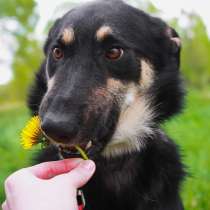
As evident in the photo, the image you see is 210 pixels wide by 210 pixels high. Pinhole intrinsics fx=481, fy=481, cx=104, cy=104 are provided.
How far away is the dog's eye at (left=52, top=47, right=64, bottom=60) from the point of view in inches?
135

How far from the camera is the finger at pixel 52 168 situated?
8.27 ft

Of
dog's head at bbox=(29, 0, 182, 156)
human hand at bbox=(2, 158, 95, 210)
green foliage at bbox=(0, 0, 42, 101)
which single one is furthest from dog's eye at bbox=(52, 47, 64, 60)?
green foliage at bbox=(0, 0, 42, 101)

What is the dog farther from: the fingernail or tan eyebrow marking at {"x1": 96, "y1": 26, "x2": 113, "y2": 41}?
the fingernail

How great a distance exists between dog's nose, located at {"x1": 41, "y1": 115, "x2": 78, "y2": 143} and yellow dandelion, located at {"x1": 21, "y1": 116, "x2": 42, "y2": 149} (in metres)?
0.17

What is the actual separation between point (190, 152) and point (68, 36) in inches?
151

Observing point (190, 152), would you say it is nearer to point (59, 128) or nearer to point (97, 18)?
point (97, 18)

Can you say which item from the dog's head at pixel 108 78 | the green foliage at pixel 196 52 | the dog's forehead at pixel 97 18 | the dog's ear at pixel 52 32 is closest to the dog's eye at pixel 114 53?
the dog's head at pixel 108 78

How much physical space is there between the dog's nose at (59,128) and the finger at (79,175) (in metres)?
0.29

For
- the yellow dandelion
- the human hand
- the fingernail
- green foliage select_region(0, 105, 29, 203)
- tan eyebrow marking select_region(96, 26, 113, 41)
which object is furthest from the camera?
green foliage select_region(0, 105, 29, 203)

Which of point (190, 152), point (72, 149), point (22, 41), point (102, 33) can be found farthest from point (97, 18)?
point (22, 41)

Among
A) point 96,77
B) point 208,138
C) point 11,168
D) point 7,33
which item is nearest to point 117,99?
point 96,77

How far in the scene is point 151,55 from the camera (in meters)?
3.70

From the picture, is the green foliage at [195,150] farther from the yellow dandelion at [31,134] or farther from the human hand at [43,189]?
the human hand at [43,189]

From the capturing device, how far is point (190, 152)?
22.1ft
